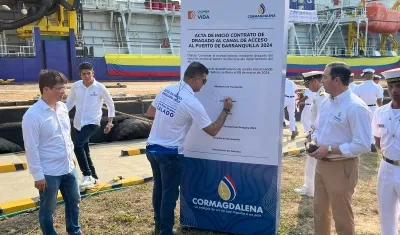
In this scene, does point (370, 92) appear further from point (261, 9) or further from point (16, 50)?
point (16, 50)

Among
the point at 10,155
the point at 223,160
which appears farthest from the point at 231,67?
the point at 10,155

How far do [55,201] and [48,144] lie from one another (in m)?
0.57

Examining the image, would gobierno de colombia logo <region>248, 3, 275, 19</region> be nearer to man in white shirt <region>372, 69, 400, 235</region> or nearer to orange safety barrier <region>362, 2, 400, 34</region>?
man in white shirt <region>372, 69, 400, 235</region>

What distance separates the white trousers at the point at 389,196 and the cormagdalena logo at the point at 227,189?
4.96 feet

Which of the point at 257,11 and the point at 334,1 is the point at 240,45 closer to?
the point at 257,11

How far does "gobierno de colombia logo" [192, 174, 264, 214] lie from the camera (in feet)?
14.2

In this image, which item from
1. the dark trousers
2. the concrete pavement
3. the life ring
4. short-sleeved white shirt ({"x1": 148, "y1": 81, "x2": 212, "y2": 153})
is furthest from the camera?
the life ring

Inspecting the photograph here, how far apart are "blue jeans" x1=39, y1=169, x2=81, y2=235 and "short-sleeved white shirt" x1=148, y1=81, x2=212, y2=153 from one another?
0.87m

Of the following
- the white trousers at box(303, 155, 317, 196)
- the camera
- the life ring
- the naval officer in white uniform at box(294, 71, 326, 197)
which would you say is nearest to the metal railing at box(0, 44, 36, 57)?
the life ring

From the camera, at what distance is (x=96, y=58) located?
24797 mm

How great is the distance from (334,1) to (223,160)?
41.1m

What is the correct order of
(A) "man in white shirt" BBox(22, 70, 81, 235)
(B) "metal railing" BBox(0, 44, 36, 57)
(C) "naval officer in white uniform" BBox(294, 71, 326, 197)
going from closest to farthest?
(A) "man in white shirt" BBox(22, 70, 81, 235)
(C) "naval officer in white uniform" BBox(294, 71, 326, 197)
(B) "metal railing" BBox(0, 44, 36, 57)

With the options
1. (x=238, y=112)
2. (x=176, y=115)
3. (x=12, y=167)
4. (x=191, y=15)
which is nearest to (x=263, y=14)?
(x=191, y=15)

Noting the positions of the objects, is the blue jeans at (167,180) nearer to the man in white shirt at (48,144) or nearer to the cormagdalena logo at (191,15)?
the man in white shirt at (48,144)
